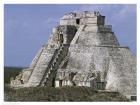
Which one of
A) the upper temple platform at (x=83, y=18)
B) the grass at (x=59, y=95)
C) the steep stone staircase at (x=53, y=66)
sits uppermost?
the upper temple platform at (x=83, y=18)

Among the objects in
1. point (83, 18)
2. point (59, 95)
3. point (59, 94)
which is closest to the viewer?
point (59, 95)

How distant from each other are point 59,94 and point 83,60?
4209 mm

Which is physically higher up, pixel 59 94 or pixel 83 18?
pixel 83 18

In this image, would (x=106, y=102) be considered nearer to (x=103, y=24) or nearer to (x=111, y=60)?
(x=111, y=60)

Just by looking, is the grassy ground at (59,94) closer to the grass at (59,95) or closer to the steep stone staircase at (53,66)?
the grass at (59,95)

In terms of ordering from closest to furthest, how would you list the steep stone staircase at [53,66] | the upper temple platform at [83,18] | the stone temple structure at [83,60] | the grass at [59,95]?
the grass at [59,95] → the stone temple structure at [83,60] → the steep stone staircase at [53,66] → the upper temple platform at [83,18]

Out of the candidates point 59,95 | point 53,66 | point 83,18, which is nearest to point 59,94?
point 59,95

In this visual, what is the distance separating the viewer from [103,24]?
135 ft

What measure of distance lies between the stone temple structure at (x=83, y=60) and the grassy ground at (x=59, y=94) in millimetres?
1517

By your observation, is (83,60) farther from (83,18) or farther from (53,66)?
(83,18)

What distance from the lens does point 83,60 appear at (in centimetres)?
3950

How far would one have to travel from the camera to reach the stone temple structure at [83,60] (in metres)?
38.3

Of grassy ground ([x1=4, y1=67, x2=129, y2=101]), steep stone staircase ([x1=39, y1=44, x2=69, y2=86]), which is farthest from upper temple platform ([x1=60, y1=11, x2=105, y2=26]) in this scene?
grassy ground ([x1=4, y1=67, x2=129, y2=101])

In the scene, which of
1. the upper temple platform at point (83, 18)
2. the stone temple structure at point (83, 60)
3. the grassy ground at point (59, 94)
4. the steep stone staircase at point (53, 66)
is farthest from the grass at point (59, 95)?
the upper temple platform at point (83, 18)
